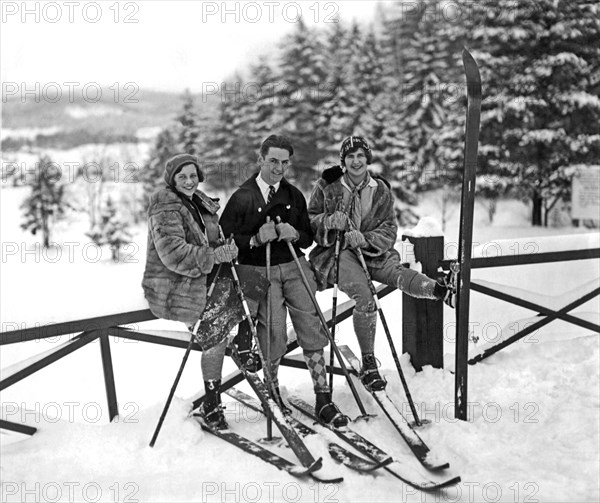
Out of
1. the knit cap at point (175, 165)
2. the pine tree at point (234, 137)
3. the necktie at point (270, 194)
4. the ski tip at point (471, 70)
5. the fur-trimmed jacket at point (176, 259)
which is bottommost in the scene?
the fur-trimmed jacket at point (176, 259)

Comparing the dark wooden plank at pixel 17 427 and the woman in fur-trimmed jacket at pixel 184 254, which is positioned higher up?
the woman in fur-trimmed jacket at pixel 184 254

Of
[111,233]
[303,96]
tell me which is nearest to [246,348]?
[111,233]

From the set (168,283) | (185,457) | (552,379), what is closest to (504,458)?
(552,379)

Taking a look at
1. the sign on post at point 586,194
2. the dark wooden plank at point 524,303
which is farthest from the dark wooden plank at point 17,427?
the sign on post at point 586,194

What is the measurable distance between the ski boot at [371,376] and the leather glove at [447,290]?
0.60 metres

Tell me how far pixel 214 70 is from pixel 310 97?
6.49 meters

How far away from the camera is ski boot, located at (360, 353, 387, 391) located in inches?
144

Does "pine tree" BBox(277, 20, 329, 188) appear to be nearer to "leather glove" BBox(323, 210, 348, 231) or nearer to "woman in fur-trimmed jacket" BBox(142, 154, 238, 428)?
"leather glove" BBox(323, 210, 348, 231)

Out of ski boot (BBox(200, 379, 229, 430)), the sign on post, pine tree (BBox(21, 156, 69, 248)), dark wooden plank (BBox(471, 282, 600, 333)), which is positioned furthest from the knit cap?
pine tree (BBox(21, 156, 69, 248))

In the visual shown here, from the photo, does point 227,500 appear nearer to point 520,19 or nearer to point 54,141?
point 520,19

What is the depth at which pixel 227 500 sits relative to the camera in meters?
2.78

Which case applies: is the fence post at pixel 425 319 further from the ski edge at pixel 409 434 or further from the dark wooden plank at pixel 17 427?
the dark wooden plank at pixel 17 427

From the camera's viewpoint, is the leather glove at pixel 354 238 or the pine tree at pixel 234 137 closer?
the leather glove at pixel 354 238

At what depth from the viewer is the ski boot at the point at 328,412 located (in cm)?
343
